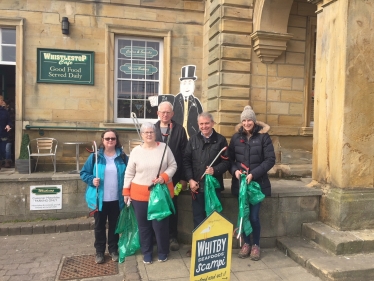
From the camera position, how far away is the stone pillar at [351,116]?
4.40m

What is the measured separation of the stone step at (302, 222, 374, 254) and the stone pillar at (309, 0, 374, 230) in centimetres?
12

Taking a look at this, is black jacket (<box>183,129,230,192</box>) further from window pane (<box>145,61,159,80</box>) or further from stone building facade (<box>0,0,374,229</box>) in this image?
window pane (<box>145,61,159,80</box>)

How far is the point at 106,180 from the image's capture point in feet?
13.2

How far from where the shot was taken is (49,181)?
5.98m

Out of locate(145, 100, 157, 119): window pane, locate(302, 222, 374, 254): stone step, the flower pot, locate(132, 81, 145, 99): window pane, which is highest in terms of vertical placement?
locate(132, 81, 145, 99): window pane

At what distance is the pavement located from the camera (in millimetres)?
3799

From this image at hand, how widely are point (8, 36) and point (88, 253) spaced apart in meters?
6.11

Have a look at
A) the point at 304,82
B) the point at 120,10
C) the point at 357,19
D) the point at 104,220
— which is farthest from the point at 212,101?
the point at 104,220

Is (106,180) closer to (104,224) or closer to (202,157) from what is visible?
(104,224)

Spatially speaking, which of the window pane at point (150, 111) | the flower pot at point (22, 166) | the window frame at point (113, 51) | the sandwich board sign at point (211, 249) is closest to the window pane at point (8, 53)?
the window frame at point (113, 51)

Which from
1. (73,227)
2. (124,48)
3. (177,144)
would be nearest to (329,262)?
(177,144)

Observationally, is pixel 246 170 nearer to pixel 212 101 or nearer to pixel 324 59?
pixel 324 59

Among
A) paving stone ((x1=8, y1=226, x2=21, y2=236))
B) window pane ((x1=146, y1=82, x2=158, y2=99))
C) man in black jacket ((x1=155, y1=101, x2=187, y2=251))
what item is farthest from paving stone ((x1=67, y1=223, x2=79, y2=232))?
window pane ((x1=146, y1=82, x2=158, y2=99))

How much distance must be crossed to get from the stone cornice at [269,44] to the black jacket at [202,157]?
13.3 ft
